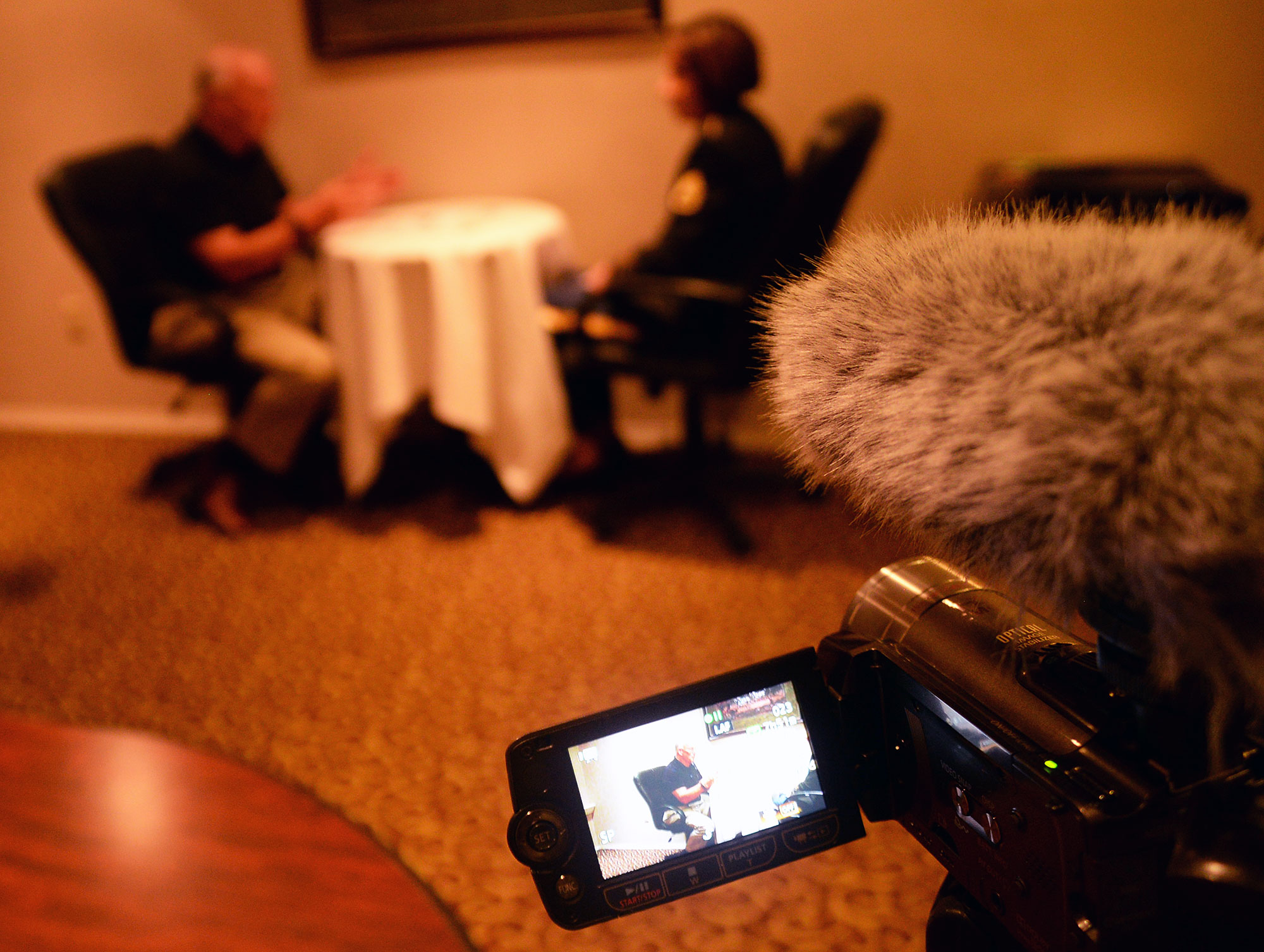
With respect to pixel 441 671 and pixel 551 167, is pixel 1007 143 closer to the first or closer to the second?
pixel 551 167

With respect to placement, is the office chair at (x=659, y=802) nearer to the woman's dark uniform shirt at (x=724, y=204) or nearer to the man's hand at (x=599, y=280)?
the woman's dark uniform shirt at (x=724, y=204)

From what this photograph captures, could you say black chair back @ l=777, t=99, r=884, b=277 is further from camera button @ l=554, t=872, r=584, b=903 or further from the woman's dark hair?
camera button @ l=554, t=872, r=584, b=903

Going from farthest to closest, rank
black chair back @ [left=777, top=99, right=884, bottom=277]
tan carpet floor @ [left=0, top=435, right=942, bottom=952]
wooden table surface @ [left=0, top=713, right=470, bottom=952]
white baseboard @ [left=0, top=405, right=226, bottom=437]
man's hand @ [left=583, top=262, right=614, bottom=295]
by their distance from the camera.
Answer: white baseboard @ [left=0, top=405, right=226, bottom=437] < man's hand @ [left=583, top=262, right=614, bottom=295] < black chair back @ [left=777, top=99, right=884, bottom=277] < tan carpet floor @ [left=0, top=435, right=942, bottom=952] < wooden table surface @ [left=0, top=713, right=470, bottom=952]

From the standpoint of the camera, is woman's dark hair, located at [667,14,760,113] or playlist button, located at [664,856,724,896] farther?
woman's dark hair, located at [667,14,760,113]

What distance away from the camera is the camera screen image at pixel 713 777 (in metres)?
0.63

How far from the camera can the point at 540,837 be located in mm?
608

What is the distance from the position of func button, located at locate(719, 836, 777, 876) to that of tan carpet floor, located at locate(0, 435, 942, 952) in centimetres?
66

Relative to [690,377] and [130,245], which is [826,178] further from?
[130,245]

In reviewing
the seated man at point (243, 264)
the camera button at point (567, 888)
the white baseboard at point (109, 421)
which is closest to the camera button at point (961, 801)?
the camera button at point (567, 888)

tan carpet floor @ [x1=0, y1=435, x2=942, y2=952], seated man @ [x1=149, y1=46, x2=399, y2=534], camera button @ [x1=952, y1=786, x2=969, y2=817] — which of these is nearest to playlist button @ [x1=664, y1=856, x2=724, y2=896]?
camera button @ [x1=952, y1=786, x2=969, y2=817]

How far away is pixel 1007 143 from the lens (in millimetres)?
2383

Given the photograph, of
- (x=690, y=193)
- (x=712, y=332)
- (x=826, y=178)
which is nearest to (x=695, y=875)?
(x=826, y=178)

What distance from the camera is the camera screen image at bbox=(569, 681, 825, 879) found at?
2.05 feet

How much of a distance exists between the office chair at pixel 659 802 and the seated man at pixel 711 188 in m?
1.48
